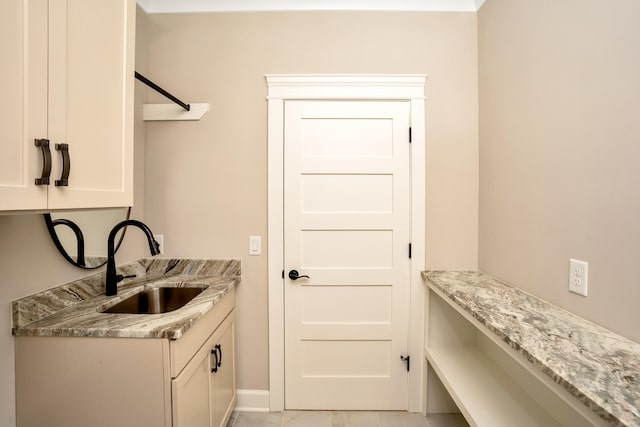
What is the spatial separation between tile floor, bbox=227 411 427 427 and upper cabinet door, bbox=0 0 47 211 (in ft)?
5.54

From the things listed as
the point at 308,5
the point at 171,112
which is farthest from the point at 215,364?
the point at 308,5

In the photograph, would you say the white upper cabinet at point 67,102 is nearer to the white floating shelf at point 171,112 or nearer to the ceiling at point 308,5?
the white floating shelf at point 171,112

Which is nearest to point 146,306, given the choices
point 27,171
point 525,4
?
point 27,171

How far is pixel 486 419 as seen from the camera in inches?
46.5

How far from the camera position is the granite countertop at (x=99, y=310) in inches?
41.1

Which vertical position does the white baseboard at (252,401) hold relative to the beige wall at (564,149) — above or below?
below

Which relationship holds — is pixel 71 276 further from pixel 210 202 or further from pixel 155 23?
pixel 155 23

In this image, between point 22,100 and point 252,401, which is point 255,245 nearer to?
point 252,401

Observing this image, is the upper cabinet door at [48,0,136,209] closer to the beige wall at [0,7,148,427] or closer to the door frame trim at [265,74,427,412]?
the beige wall at [0,7,148,427]

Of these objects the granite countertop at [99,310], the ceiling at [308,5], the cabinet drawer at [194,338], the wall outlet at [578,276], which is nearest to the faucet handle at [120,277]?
the granite countertop at [99,310]

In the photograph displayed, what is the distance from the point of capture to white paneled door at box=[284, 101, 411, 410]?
1811 mm

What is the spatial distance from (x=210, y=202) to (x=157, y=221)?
380 mm

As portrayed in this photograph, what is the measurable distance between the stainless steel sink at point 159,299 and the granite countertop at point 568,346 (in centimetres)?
152

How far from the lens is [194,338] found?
122 centimetres
